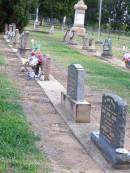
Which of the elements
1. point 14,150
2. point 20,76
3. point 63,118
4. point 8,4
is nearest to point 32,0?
point 8,4

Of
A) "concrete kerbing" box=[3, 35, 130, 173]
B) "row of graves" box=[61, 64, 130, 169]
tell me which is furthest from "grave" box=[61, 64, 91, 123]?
"row of graves" box=[61, 64, 130, 169]

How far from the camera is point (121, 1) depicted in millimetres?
105875

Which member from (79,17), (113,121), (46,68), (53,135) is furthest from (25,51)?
(79,17)

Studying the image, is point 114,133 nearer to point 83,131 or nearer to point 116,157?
point 116,157

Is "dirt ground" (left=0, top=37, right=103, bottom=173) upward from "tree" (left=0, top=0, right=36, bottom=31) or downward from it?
downward

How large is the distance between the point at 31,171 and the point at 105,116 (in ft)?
6.15

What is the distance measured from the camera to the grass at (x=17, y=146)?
Result: 25.0 feet

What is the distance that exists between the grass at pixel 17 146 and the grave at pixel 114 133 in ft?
3.27

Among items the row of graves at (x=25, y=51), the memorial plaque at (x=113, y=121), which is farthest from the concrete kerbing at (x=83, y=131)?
the row of graves at (x=25, y=51)

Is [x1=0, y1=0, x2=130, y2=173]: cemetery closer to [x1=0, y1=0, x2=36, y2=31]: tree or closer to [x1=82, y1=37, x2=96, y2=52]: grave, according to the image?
[x1=82, y1=37, x2=96, y2=52]: grave

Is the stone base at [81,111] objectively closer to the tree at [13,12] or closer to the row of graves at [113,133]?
the row of graves at [113,133]

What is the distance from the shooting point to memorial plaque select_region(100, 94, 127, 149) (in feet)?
26.4

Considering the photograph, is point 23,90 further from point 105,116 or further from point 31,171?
point 31,171

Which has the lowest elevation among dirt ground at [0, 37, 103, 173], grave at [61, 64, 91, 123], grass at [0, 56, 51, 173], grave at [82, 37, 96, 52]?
grave at [82, 37, 96, 52]
